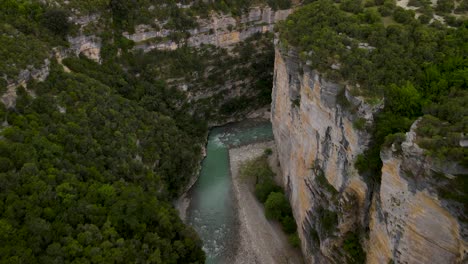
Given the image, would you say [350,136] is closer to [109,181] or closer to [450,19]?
[450,19]

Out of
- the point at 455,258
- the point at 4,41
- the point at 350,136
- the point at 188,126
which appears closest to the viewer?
the point at 455,258

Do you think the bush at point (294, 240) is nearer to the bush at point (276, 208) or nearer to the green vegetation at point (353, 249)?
the bush at point (276, 208)

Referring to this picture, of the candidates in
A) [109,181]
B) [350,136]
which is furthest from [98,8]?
[350,136]

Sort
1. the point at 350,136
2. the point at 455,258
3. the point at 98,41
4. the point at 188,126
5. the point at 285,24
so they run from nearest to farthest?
the point at 455,258
the point at 350,136
the point at 285,24
the point at 98,41
the point at 188,126

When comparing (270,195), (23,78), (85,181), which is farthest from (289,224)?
(23,78)

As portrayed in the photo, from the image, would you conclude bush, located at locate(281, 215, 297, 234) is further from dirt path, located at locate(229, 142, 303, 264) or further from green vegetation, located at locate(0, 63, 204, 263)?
green vegetation, located at locate(0, 63, 204, 263)

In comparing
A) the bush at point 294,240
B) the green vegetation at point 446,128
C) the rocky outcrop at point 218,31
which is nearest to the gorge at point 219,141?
the green vegetation at point 446,128

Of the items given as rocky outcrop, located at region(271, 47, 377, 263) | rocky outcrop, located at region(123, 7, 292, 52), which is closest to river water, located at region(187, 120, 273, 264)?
rocky outcrop, located at region(271, 47, 377, 263)
